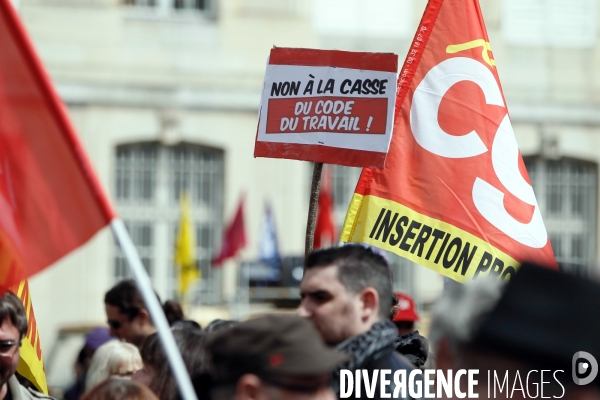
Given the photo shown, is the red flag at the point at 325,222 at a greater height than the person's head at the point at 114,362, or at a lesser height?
lesser

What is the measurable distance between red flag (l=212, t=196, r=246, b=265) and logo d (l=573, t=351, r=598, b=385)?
15475mm

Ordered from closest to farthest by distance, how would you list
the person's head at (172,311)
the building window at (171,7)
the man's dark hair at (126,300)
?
the man's dark hair at (126,300)
the person's head at (172,311)
the building window at (171,7)

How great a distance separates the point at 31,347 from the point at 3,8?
1809 mm

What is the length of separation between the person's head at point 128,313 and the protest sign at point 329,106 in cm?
110

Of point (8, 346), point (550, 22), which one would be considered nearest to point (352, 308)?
point (8, 346)

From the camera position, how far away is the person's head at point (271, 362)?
232 cm

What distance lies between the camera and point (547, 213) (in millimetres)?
19922

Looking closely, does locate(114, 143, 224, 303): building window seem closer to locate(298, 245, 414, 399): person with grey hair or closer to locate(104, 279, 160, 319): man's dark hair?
locate(104, 279, 160, 319): man's dark hair

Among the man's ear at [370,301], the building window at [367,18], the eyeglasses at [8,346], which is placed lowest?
the eyeglasses at [8,346]

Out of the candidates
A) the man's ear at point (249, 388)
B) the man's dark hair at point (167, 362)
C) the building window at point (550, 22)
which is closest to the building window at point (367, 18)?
the building window at point (550, 22)

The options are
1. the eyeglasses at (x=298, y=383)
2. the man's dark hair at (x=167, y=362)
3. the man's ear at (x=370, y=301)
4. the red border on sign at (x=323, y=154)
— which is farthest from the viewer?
the red border on sign at (x=323, y=154)

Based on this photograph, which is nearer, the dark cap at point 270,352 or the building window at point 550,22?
the dark cap at point 270,352

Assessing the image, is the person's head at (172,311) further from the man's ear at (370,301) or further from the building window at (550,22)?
the building window at (550,22)

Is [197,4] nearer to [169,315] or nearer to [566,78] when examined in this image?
[566,78]
